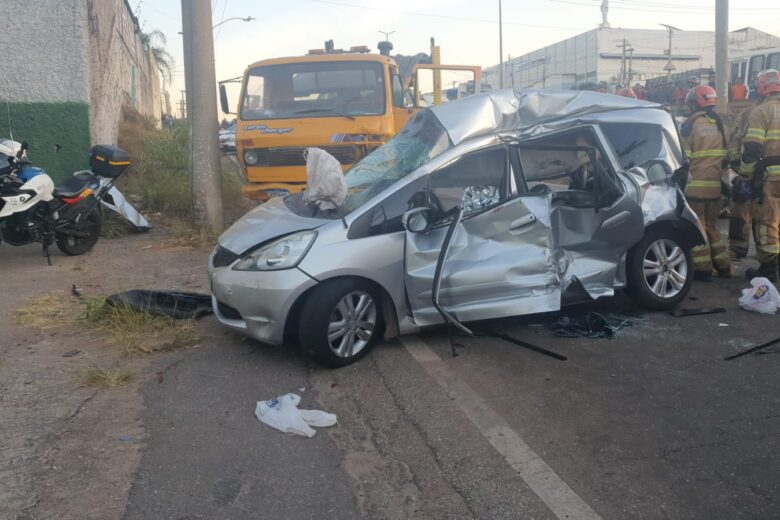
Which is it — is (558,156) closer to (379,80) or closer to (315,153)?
(315,153)

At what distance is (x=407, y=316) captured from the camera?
5.05 meters

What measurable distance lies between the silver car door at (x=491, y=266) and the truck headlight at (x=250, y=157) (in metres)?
4.94

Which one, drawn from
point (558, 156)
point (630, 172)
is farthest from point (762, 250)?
point (558, 156)

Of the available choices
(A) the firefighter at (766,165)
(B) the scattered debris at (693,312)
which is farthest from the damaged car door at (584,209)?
(A) the firefighter at (766,165)

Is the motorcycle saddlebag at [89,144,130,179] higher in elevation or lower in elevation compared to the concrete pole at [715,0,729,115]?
lower

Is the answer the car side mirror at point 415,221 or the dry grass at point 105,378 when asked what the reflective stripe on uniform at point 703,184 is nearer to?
the car side mirror at point 415,221

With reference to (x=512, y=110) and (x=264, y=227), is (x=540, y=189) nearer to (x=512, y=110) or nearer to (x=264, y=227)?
(x=512, y=110)

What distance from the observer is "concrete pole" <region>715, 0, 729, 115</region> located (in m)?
11.9

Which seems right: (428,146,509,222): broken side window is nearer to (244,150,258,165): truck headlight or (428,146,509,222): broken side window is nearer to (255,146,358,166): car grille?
(255,146,358,166): car grille

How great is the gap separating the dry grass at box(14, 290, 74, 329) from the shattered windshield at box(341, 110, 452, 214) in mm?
2706

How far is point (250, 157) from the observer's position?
9.41 m

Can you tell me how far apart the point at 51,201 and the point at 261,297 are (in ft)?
14.4

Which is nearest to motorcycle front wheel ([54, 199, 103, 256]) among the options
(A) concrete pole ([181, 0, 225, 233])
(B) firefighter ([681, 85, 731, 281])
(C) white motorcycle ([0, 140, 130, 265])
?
(C) white motorcycle ([0, 140, 130, 265])

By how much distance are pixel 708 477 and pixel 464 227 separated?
2.37 metres
